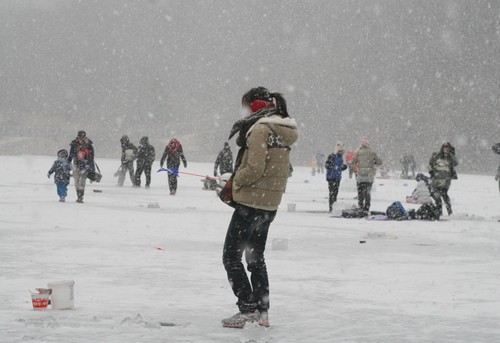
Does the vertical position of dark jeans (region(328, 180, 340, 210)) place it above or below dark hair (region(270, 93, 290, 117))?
below

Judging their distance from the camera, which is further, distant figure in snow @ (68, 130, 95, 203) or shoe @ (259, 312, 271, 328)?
distant figure in snow @ (68, 130, 95, 203)

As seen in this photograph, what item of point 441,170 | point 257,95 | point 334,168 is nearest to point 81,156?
point 334,168

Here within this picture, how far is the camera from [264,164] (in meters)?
5.80

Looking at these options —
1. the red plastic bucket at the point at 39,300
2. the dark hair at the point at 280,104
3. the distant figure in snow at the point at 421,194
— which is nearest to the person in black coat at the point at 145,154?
the distant figure in snow at the point at 421,194

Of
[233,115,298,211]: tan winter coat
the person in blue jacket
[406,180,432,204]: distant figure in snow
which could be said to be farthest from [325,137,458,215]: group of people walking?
[233,115,298,211]: tan winter coat

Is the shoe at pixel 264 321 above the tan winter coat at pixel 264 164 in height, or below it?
below

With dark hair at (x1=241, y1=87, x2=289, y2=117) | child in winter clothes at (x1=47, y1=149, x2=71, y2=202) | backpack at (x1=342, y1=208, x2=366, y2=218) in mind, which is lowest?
backpack at (x1=342, y1=208, x2=366, y2=218)

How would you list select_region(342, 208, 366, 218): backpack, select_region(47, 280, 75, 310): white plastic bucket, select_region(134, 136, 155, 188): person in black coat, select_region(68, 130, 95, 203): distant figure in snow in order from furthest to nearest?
select_region(134, 136, 155, 188): person in black coat, select_region(68, 130, 95, 203): distant figure in snow, select_region(342, 208, 366, 218): backpack, select_region(47, 280, 75, 310): white plastic bucket

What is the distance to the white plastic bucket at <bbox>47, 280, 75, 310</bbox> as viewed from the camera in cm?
654

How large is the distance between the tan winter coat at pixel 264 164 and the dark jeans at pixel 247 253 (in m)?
0.09

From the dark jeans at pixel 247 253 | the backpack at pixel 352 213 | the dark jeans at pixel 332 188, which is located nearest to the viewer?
the dark jeans at pixel 247 253

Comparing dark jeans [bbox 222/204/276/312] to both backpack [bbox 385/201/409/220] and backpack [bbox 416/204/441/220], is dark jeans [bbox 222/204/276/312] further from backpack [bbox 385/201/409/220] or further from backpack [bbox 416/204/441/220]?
backpack [bbox 416/204/441/220]

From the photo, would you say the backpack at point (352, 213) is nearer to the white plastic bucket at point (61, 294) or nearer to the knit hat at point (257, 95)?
the white plastic bucket at point (61, 294)

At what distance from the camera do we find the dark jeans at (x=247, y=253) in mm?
5926
